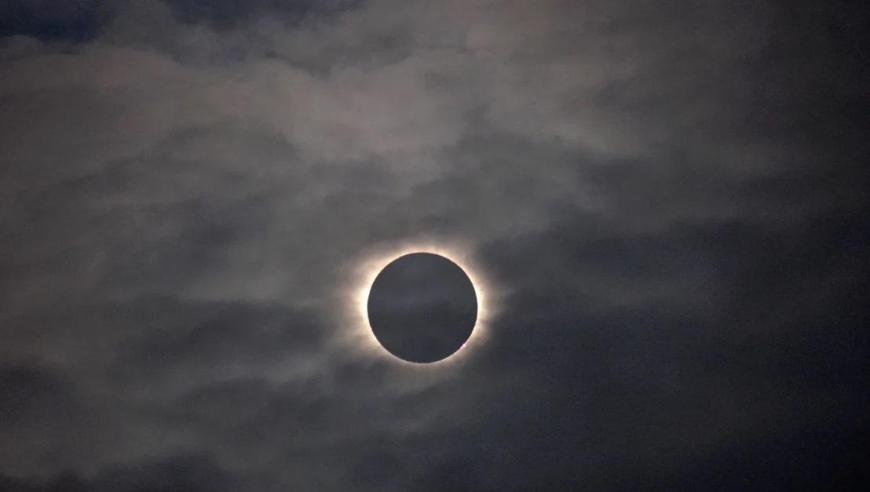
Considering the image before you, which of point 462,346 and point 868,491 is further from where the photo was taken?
point 868,491

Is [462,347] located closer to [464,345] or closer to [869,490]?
[464,345]

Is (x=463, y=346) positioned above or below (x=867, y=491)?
above

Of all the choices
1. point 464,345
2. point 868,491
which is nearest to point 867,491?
point 868,491

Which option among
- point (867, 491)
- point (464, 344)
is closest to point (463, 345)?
point (464, 344)

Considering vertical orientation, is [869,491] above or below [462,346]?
below

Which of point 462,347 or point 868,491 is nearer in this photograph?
point 462,347

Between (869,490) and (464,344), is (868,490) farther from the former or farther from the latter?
(464,344)

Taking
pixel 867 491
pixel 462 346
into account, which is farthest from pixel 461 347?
pixel 867 491

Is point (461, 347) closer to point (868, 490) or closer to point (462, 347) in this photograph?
point (462, 347)
